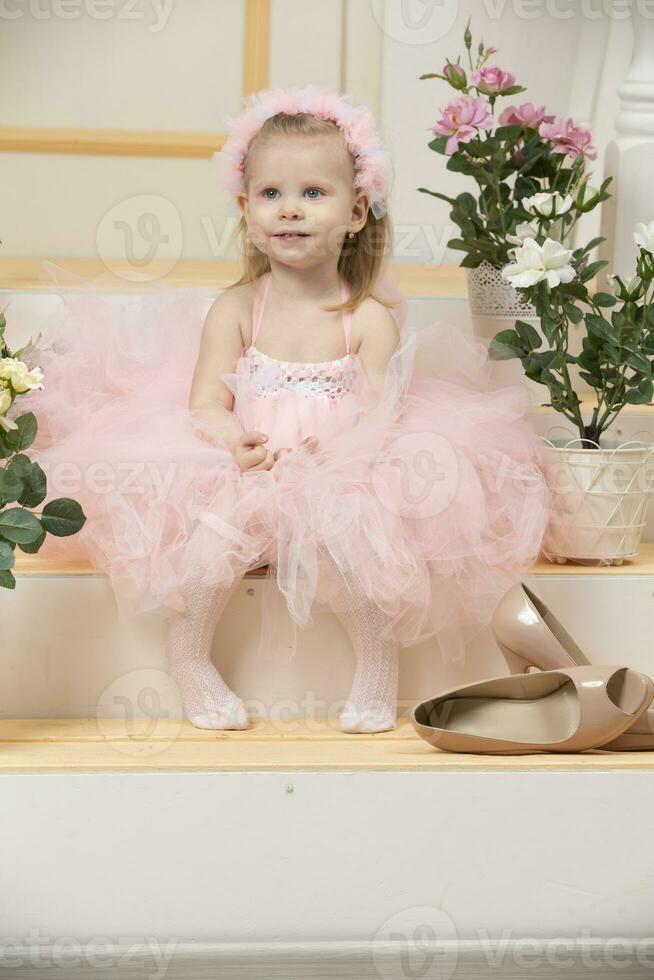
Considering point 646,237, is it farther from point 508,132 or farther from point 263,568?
point 263,568

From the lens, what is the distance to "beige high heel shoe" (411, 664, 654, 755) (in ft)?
4.46

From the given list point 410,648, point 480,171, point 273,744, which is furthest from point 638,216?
point 273,744

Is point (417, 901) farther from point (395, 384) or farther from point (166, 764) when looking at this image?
point (395, 384)

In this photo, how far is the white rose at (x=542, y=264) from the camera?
1.56 meters

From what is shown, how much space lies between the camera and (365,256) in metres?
1.73

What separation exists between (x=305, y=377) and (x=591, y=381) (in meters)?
0.38

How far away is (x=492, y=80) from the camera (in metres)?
1.91

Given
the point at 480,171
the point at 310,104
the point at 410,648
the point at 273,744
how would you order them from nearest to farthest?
the point at 273,744, the point at 410,648, the point at 310,104, the point at 480,171

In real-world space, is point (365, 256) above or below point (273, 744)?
above

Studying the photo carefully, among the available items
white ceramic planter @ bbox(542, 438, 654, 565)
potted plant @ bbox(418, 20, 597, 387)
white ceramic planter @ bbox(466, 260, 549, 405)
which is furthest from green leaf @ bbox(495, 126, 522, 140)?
white ceramic planter @ bbox(542, 438, 654, 565)

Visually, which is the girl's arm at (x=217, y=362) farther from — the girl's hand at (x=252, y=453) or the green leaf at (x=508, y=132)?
the green leaf at (x=508, y=132)

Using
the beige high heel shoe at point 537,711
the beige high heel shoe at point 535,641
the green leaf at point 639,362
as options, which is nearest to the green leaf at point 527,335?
the green leaf at point 639,362

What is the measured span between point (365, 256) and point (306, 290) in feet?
0.34

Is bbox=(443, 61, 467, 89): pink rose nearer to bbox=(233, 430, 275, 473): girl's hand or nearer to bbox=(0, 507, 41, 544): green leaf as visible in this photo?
bbox=(233, 430, 275, 473): girl's hand
